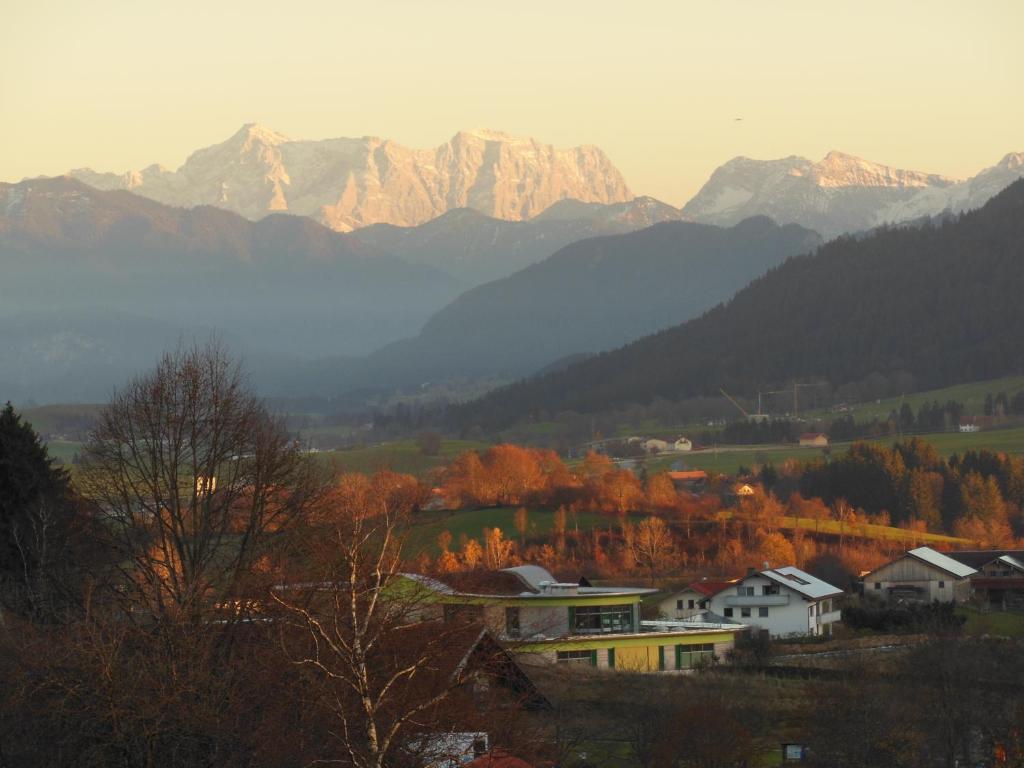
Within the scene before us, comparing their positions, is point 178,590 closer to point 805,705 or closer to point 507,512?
point 805,705

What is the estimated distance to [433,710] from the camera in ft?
78.1

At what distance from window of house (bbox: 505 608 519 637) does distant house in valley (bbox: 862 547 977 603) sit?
35161mm

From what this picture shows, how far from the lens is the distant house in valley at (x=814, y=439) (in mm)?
174113

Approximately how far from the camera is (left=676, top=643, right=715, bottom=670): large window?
189 feet

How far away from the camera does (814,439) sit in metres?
179

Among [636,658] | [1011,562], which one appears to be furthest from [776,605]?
[636,658]

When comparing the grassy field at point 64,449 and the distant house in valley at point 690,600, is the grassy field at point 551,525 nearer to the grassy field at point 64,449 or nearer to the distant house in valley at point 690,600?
the distant house in valley at point 690,600

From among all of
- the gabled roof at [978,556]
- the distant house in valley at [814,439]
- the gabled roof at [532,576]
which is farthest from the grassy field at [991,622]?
the distant house in valley at [814,439]

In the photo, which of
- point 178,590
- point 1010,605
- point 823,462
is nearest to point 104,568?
point 178,590

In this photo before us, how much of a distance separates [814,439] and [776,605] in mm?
104330

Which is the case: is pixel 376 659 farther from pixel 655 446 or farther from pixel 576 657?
pixel 655 446

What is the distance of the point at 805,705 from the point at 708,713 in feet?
23.2

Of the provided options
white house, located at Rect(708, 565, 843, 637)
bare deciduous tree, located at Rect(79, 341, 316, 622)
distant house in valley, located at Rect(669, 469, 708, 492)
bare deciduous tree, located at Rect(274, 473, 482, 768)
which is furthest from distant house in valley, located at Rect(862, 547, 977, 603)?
bare deciduous tree, located at Rect(274, 473, 482, 768)

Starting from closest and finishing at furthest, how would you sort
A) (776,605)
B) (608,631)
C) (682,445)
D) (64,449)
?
(608,631), (776,605), (64,449), (682,445)
